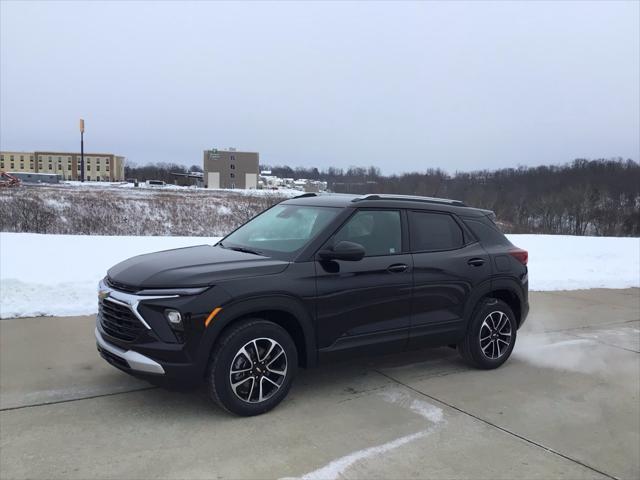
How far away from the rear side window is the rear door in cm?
15

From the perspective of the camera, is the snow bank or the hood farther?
the snow bank

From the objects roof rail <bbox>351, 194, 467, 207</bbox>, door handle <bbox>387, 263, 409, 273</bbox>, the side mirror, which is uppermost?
roof rail <bbox>351, 194, 467, 207</bbox>

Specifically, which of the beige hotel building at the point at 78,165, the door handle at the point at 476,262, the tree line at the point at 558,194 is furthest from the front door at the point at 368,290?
the beige hotel building at the point at 78,165

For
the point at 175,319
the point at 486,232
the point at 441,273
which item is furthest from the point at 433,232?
the point at 175,319

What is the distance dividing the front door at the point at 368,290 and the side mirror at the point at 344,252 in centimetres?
8

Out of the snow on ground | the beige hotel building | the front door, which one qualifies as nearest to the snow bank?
the snow on ground

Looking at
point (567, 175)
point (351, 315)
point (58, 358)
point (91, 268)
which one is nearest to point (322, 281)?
point (351, 315)

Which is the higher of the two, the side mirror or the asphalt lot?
the side mirror

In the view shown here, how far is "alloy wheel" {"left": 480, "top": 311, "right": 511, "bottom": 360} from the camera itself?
5587 millimetres

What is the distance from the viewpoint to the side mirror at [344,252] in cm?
438

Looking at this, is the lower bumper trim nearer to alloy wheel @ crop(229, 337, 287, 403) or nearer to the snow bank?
alloy wheel @ crop(229, 337, 287, 403)

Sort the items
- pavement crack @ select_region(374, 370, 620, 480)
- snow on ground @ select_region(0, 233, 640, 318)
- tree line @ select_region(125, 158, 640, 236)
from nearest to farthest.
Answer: pavement crack @ select_region(374, 370, 620, 480)
snow on ground @ select_region(0, 233, 640, 318)
tree line @ select_region(125, 158, 640, 236)

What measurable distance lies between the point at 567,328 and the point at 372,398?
14.4 feet

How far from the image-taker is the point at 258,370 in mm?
4141
